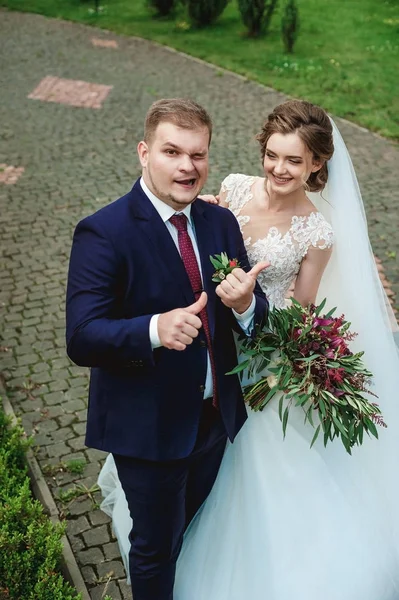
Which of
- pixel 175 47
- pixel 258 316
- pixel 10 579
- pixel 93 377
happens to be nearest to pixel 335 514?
pixel 258 316

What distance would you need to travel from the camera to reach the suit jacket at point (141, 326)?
2.51 metres

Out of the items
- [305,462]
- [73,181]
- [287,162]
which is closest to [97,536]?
[305,462]

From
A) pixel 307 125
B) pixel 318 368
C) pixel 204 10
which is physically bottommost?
pixel 318 368

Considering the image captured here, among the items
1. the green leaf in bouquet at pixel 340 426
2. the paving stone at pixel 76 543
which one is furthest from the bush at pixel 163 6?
the green leaf in bouquet at pixel 340 426

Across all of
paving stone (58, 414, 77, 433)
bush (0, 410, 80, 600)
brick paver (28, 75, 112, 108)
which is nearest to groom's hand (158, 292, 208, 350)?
bush (0, 410, 80, 600)

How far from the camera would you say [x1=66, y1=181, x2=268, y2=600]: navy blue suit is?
2527 millimetres

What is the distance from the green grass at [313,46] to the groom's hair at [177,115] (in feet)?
29.4

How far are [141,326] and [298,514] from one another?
1510 millimetres

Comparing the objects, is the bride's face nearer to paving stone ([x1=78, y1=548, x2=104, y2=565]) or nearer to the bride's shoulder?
the bride's shoulder

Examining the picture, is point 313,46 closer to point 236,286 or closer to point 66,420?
point 66,420

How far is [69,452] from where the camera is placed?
4.68 meters

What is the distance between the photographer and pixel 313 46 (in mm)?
16031

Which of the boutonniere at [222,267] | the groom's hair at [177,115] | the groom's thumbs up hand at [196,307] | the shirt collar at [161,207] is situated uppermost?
the groom's hair at [177,115]

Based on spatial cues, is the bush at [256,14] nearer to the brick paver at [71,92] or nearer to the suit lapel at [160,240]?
the brick paver at [71,92]
